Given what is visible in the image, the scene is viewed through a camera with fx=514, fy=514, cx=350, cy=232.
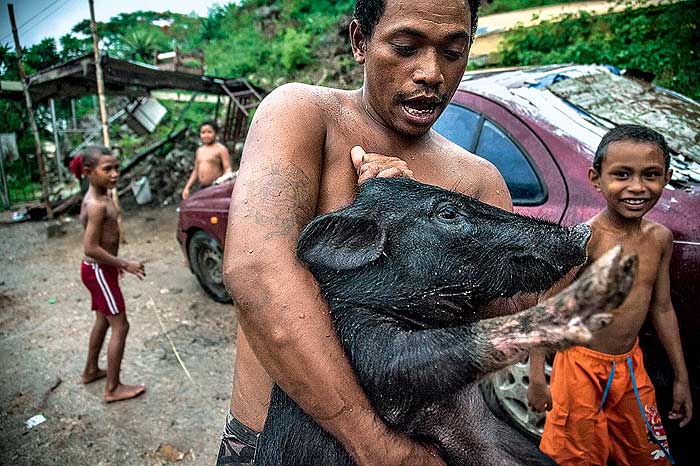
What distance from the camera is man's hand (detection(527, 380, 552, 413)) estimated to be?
96.7 inches

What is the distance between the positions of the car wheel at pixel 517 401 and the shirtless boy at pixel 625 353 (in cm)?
50

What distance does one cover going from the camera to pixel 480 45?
11.6 meters

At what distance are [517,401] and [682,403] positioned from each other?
974 mm

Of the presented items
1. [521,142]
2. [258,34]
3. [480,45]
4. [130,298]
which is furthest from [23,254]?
[258,34]

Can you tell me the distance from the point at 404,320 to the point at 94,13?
10.3m

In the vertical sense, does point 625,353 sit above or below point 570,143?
below

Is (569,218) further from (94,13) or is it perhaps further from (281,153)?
(94,13)

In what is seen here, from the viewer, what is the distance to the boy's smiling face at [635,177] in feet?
7.63

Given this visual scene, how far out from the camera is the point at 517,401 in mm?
3195

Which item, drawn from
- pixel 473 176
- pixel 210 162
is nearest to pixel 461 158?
pixel 473 176

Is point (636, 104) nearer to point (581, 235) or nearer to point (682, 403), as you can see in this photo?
point (682, 403)

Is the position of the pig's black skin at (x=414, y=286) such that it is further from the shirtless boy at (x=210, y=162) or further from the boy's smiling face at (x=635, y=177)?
the shirtless boy at (x=210, y=162)

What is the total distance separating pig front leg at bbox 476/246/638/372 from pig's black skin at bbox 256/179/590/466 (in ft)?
0.44

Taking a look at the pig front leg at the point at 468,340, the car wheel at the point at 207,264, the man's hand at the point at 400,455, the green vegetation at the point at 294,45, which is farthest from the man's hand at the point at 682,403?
the green vegetation at the point at 294,45
